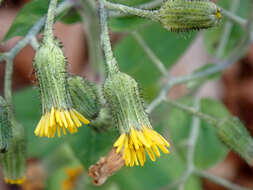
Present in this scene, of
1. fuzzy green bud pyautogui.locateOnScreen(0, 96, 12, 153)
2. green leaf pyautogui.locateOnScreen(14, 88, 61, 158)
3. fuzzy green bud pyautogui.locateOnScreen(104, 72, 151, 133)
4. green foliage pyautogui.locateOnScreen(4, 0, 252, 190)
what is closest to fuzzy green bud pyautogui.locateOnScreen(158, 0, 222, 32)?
fuzzy green bud pyautogui.locateOnScreen(104, 72, 151, 133)

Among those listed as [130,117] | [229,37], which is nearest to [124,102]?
[130,117]

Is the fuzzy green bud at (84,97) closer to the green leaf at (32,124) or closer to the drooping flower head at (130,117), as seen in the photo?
the drooping flower head at (130,117)

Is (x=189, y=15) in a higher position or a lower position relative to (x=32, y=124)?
higher

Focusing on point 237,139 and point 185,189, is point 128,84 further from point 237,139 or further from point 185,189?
point 185,189

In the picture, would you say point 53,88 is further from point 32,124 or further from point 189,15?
point 32,124

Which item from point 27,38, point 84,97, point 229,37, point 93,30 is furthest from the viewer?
point 229,37

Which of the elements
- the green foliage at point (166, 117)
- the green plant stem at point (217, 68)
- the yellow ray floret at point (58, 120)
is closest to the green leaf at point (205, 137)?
the green foliage at point (166, 117)

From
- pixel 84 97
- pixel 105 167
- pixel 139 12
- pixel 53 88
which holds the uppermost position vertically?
pixel 139 12
